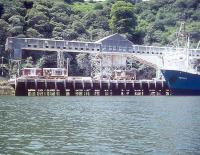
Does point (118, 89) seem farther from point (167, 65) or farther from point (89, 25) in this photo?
point (89, 25)

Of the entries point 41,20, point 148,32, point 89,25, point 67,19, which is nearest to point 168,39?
point 148,32

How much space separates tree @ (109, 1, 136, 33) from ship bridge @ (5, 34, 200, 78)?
19.9 metres

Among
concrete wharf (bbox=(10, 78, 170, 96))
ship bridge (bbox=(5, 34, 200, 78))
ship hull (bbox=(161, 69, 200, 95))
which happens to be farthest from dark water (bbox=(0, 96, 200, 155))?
ship bridge (bbox=(5, 34, 200, 78))

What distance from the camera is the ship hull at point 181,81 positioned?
288 feet

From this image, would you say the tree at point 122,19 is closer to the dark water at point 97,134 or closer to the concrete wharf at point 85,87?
the concrete wharf at point 85,87

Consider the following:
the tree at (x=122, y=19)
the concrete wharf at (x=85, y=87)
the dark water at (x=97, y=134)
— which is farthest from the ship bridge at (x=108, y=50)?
the dark water at (x=97, y=134)

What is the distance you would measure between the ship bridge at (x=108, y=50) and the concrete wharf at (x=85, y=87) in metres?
8.35

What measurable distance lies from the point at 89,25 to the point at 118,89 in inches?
1781

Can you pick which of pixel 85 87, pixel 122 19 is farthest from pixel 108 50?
pixel 122 19

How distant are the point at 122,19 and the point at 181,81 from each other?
146 ft

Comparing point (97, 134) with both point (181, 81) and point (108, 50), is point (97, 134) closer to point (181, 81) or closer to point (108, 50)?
point (181, 81)

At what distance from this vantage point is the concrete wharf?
79456mm

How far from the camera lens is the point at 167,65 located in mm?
95250

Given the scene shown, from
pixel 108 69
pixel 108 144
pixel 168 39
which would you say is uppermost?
pixel 168 39
